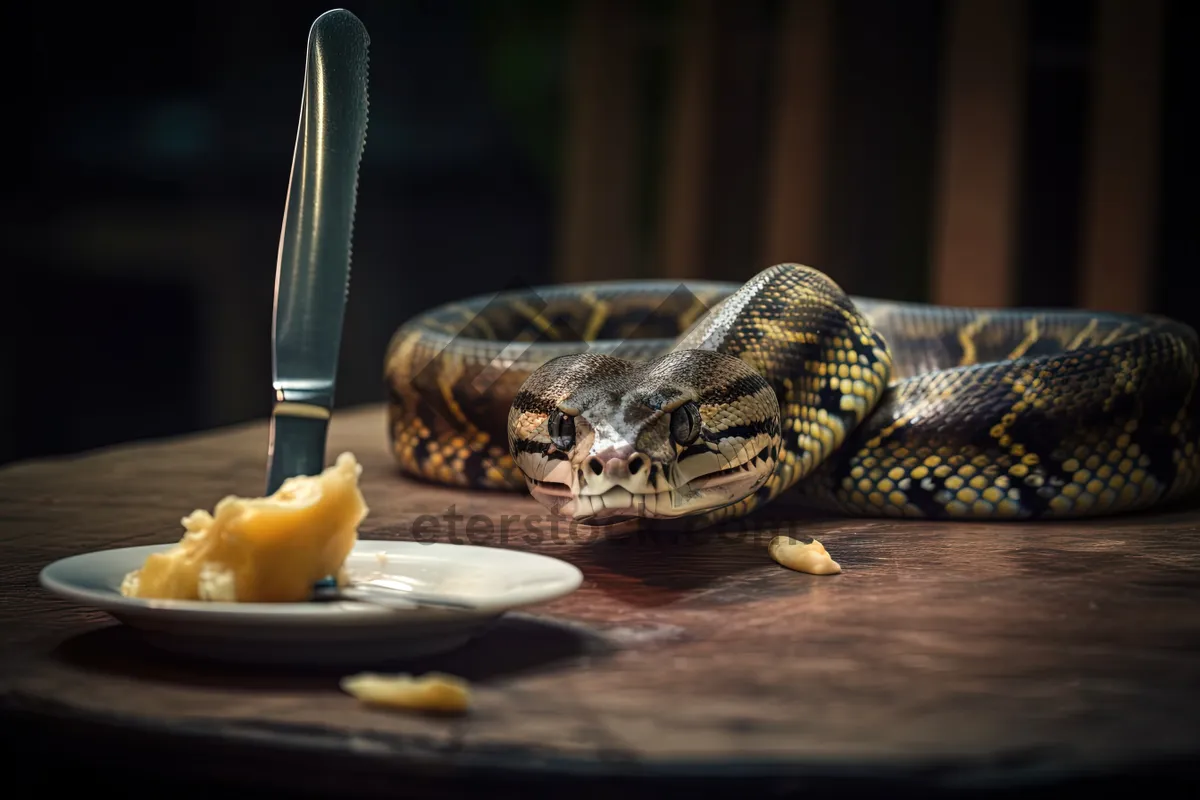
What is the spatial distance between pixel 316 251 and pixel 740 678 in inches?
26.0

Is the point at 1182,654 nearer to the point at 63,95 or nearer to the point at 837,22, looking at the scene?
the point at 837,22

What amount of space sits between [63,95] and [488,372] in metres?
2.46

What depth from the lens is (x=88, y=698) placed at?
3.38 ft

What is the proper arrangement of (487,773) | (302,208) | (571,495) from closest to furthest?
(487,773), (302,208), (571,495)

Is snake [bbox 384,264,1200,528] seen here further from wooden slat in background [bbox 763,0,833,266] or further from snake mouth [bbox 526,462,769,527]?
wooden slat in background [bbox 763,0,833,266]

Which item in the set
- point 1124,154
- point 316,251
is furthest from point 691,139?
point 316,251

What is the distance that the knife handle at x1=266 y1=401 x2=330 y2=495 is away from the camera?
1.43m

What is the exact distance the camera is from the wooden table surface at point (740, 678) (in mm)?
917

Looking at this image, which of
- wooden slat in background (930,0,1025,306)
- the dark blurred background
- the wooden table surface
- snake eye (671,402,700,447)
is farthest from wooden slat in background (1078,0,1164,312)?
snake eye (671,402,700,447)

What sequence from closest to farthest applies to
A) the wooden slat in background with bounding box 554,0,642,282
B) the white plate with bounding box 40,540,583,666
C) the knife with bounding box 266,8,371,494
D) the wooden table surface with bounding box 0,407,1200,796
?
the wooden table surface with bounding box 0,407,1200,796
the white plate with bounding box 40,540,583,666
the knife with bounding box 266,8,371,494
the wooden slat in background with bounding box 554,0,642,282

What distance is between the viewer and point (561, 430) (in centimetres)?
158

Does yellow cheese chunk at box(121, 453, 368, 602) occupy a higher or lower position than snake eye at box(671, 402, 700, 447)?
lower

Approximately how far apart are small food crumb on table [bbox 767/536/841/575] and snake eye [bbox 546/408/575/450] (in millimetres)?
298

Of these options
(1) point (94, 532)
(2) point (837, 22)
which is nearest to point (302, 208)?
(1) point (94, 532)
